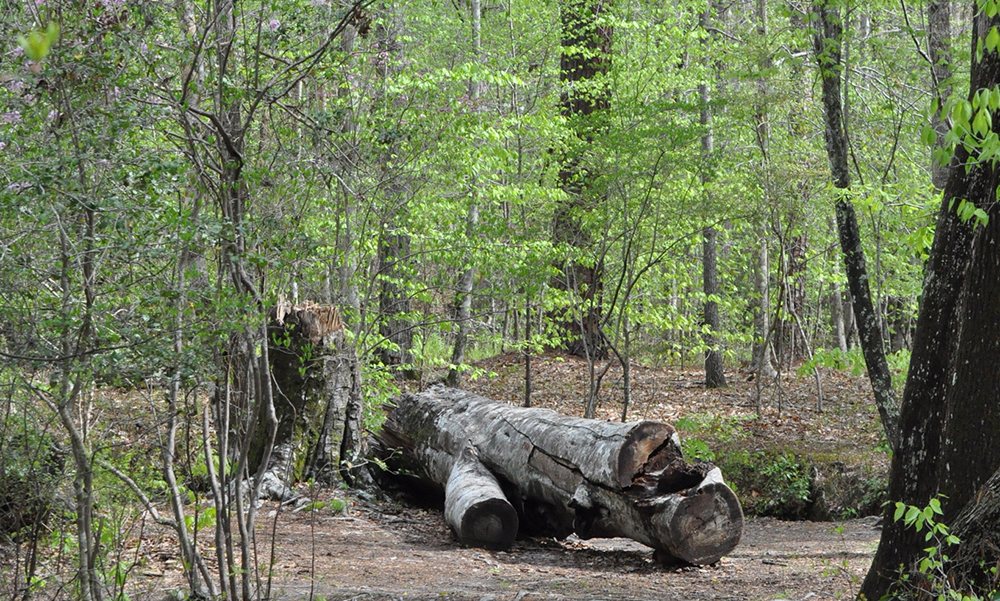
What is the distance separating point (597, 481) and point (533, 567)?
82cm

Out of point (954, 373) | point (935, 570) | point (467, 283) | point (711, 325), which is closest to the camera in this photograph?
point (935, 570)

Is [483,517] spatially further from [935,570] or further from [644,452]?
[935,570]

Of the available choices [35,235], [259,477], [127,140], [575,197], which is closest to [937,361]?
[259,477]

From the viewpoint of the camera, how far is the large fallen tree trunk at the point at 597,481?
20.3ft

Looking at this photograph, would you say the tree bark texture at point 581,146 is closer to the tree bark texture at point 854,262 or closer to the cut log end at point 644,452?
the tree bark texture at point 854,262

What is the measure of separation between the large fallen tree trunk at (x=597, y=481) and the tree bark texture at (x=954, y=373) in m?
1.72

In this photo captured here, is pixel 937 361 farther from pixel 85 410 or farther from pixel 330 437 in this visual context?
pixel 330 437

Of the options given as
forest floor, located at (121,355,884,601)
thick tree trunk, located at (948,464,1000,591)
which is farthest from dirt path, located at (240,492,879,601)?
thick tree trunk, located at (948,464,1000,591)

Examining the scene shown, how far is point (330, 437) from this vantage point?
29.8 ft

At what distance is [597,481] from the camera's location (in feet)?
21.4

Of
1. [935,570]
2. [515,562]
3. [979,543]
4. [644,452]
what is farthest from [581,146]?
[979,543]

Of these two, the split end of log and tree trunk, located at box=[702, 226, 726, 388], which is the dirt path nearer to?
the split end of log

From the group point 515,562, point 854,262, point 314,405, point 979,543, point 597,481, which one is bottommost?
point 515,562

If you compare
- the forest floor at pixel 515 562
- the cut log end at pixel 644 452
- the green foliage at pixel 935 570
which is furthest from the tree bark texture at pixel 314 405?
the green foliage at pixel 935 570
